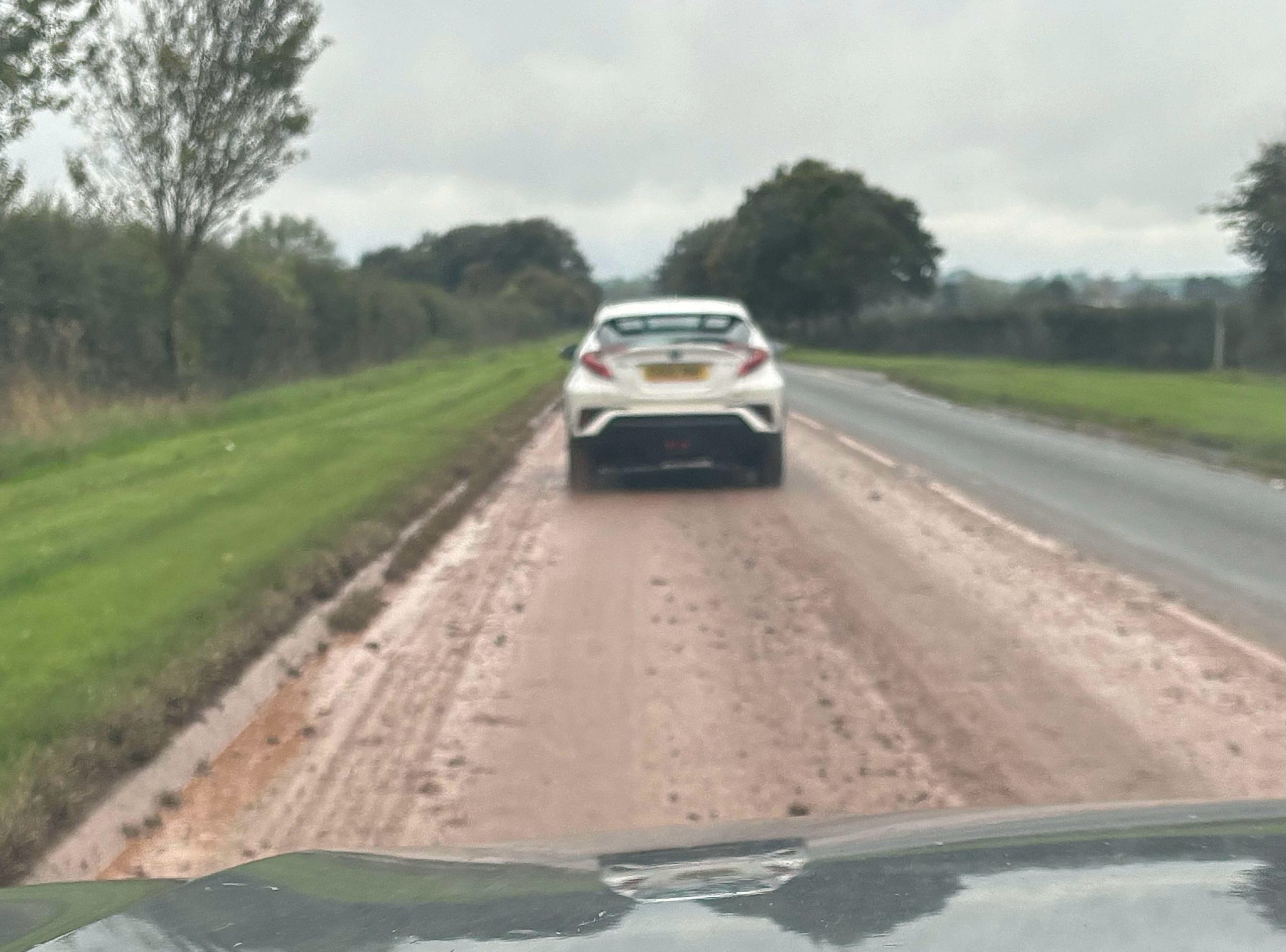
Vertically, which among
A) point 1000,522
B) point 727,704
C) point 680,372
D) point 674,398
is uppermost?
point 680,372

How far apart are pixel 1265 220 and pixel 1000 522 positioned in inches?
1032

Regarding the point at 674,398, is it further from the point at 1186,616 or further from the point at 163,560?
the point at 1186,616

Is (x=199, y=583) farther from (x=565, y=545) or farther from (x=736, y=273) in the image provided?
(x=736, y=273)

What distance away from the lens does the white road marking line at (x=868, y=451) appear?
16609 mm

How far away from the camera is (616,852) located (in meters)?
3.12

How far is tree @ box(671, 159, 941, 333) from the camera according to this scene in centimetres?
7138

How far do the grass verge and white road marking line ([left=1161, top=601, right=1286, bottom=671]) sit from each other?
16.5 ft

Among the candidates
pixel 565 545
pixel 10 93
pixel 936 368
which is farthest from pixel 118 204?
pixel 936 368

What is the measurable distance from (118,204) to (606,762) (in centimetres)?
1997

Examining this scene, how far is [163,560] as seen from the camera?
9.76 metres

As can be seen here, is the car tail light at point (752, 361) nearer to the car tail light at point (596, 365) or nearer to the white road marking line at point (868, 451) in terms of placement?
the car tail light at point (596, 365)

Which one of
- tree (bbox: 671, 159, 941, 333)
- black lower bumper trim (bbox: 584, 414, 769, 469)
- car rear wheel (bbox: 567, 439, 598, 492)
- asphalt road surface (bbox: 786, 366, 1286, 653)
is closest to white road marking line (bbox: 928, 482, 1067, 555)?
asphalt road surface (bbox: 786, 366, 1286, 653)

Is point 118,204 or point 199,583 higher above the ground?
point 118,204

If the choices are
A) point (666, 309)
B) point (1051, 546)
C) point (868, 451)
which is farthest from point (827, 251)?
point (1051, 546)
